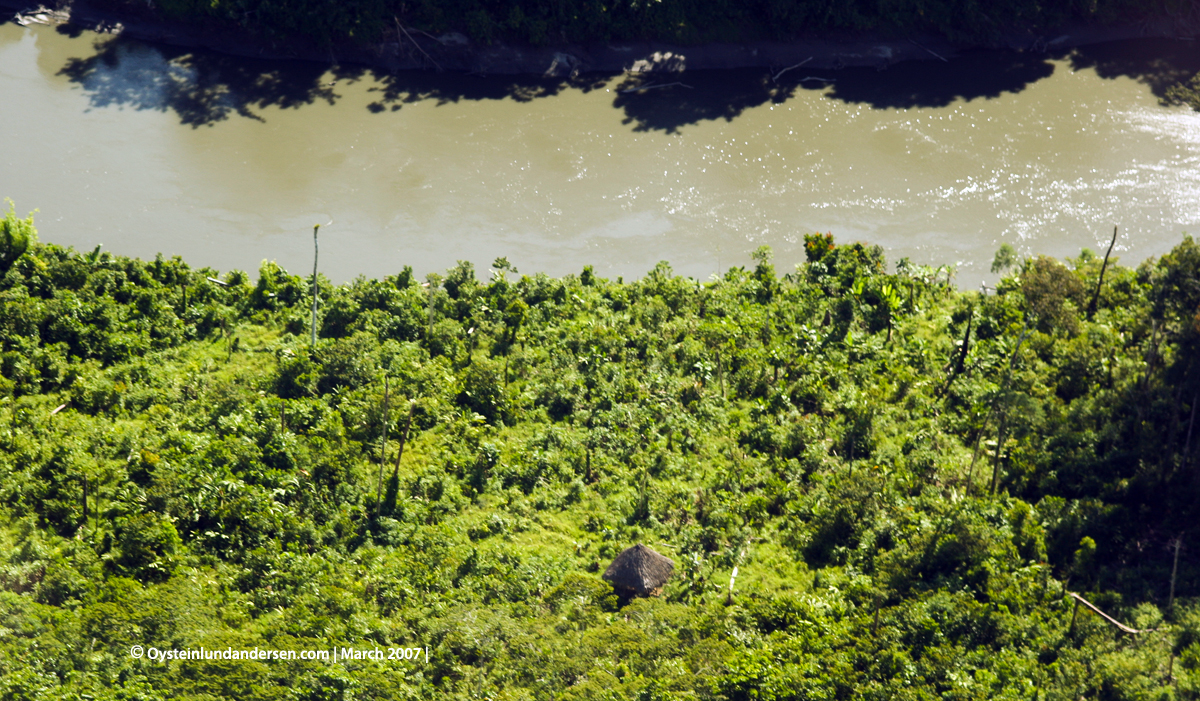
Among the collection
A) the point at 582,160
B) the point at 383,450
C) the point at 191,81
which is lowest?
the point at 383,450

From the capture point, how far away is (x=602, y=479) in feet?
44.8

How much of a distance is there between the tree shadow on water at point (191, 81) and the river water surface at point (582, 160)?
0.06m

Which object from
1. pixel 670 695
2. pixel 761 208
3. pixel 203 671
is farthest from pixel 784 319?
pixel 203 671

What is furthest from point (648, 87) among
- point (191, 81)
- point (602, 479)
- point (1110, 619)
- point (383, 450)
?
point (1110, 619)

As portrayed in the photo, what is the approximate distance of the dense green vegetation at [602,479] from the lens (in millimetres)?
10812

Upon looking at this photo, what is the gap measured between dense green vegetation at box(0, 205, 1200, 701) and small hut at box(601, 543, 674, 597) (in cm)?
20

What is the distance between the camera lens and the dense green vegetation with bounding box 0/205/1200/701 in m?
10.8

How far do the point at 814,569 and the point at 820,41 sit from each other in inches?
588

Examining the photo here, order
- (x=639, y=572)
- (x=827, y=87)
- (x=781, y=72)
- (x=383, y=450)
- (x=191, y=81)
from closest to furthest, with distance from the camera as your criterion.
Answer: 1. (x=639, y=572)
2. (x=383, y=450)
3. (x=191, y=81)
4. (x=827, y=87)
5. (x=781, y=72)

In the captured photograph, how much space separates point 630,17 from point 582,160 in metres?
4.69

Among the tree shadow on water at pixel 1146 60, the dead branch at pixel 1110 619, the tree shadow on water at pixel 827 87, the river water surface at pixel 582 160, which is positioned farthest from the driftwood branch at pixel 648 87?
the dead branch at pixel 1110 619

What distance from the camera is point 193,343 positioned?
1538 centimetres

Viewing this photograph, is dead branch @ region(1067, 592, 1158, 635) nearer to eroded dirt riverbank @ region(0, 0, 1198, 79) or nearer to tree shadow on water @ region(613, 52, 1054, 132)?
tree shadow on water @ region(613, 52, 1054, 132)

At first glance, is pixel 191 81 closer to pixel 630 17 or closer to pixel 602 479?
pixel 630 17
